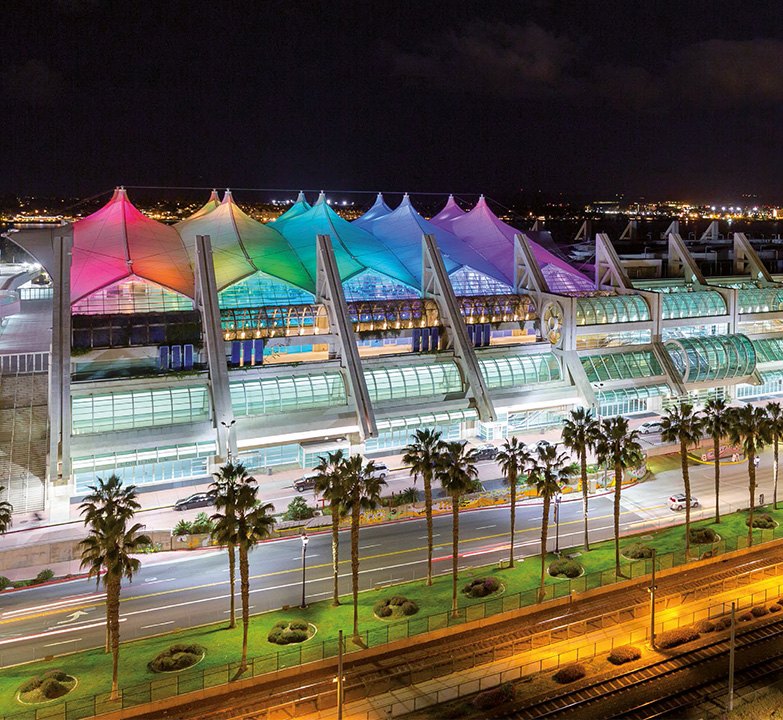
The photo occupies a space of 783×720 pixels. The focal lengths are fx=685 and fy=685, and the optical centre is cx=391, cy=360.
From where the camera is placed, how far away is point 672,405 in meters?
80.2

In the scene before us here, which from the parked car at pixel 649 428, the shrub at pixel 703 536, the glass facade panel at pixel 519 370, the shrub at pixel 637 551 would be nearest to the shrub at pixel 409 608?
the shrub at pixel 637 551

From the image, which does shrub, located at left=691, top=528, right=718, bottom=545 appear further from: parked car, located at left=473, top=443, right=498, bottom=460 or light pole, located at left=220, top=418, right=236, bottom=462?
light pole, located at left=220, top=418, right=236, bottom=462

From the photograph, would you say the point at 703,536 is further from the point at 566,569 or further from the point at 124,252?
the point at 124,252

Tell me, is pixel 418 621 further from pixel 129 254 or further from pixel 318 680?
pixel 129 254

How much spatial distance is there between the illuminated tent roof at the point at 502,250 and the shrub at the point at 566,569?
164 ft

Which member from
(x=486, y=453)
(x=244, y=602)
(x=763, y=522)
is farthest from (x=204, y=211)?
(x=763, y=522)

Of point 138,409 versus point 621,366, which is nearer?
point 138,409

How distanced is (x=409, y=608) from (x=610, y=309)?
53.6m

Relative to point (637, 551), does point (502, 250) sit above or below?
above

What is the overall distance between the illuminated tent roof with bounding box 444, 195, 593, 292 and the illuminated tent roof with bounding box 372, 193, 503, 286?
1.76 m

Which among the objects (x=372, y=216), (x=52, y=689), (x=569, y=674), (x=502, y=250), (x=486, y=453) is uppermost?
(x=372, y=216)

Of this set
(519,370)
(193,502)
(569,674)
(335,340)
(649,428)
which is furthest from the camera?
(519,370)

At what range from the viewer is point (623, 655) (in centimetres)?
3472

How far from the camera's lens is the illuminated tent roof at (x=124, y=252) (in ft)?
241
